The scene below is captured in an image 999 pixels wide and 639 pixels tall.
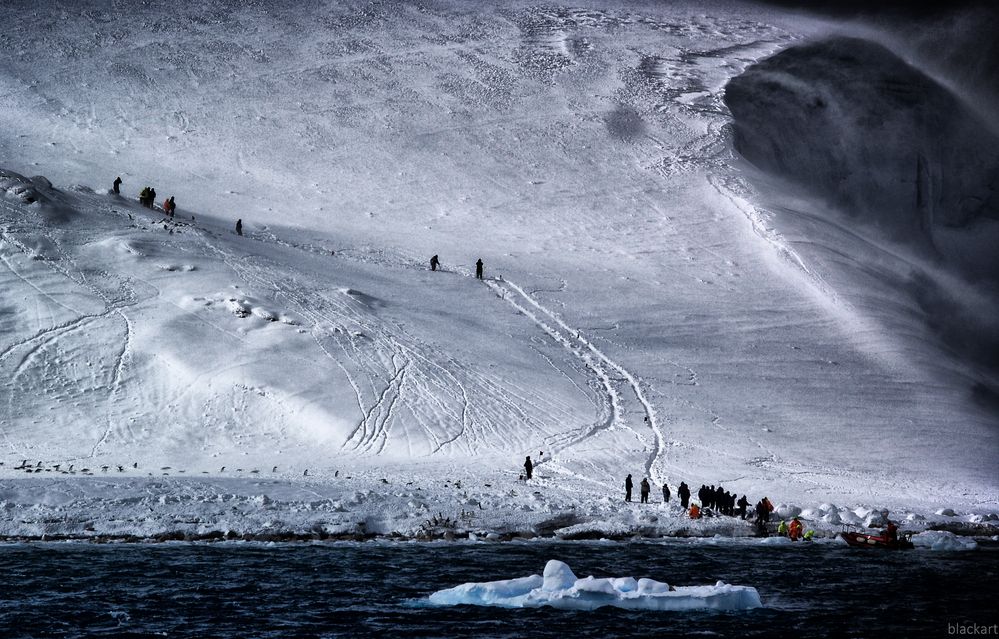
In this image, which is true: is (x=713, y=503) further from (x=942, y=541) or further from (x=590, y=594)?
(x=590, y=594)

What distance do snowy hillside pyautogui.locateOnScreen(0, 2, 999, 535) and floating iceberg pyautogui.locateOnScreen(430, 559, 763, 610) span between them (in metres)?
9.28

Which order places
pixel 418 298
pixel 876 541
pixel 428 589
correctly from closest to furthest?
pixel 428 589 < pixel 876 541 < pixel 418 298

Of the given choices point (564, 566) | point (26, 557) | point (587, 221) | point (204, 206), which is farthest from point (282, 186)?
point (564, 566)

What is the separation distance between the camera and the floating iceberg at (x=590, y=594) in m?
22.6

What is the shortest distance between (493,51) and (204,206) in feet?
112

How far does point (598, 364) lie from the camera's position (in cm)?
4909

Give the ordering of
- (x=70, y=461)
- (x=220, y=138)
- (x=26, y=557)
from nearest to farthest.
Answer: (x=26, y=557) < (x=70, y=461) < (x=220, y=138)

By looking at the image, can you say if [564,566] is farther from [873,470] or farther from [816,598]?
[873,470]

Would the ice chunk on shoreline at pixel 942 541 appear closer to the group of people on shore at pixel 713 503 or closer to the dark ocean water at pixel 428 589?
the dark ocean water at pixel 428 589

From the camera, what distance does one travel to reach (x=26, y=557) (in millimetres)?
26656

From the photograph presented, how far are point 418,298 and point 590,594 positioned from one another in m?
32.0

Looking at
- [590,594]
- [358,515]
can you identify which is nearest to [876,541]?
[590,594]

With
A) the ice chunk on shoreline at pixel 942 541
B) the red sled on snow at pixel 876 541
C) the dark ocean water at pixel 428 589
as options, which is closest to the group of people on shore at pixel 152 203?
the dark ocean water at pixel 428 589

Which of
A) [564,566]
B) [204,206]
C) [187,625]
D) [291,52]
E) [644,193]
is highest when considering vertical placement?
[291,52]
